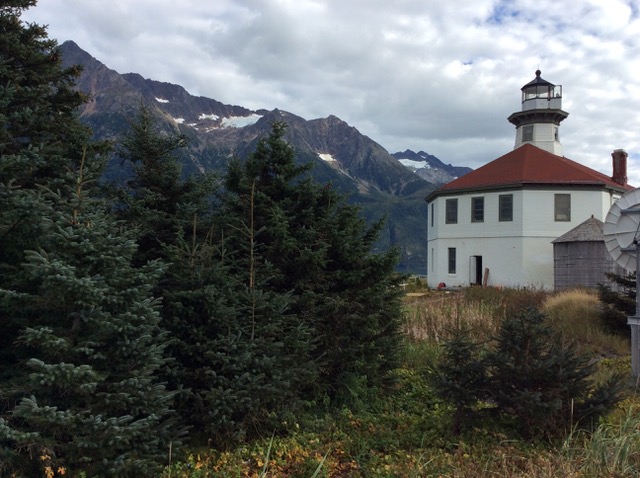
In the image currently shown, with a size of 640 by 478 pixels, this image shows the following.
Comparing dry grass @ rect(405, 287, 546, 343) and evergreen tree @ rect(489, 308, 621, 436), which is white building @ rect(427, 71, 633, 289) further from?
evergreen tree @ rect(489, 308, 621, 436)

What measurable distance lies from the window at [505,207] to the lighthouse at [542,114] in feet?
22.7

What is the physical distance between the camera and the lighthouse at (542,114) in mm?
33812

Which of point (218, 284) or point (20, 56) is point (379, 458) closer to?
point (218, 284)

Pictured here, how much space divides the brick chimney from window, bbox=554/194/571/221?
6.40 metres

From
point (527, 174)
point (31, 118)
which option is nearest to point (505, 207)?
point (527, 174)

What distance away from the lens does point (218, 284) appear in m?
6.75

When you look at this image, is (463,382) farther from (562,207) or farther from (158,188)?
(562,207)

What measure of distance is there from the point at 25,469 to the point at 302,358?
368 centimetres

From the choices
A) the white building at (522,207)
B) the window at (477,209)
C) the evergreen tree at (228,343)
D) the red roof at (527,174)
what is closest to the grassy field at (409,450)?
the evergreen tree at (228,343)

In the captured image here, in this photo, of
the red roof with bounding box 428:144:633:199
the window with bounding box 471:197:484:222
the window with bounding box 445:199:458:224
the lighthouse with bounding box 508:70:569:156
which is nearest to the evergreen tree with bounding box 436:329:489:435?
the red roof with bounding box 428:144:633:199

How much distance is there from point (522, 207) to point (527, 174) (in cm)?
214

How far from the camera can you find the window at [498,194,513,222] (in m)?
29.5

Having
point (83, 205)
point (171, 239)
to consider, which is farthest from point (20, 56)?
point (83, 205)

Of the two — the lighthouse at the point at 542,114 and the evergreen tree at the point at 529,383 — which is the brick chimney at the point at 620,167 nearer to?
the lighthouse at the point at 542,114
